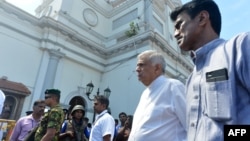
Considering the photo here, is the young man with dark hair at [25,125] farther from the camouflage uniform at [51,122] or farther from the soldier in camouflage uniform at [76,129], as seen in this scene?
the camouflage uniform at [51,122]

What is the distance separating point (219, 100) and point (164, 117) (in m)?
0.86

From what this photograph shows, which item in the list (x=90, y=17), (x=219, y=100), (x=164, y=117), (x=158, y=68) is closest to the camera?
(x=219, y=100)

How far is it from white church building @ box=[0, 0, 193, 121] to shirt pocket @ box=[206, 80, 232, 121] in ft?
27.7

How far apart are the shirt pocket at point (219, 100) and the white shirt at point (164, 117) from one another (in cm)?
77

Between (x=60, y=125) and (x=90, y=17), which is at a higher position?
(x=90, y=17)

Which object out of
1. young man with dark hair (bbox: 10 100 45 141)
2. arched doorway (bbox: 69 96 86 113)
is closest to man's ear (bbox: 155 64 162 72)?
young man with dark hair (bbox: 10 100 45 141)

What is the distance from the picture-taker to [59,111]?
2648mm

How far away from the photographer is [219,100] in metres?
0.80

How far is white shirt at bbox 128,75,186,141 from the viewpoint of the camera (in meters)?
1.56

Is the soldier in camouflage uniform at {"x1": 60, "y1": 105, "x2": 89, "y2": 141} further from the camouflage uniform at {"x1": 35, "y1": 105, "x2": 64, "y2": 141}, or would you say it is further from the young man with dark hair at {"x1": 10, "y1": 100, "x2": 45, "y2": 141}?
the young man with dark hair at {"x1": 10, "y1": 100, "x2": 45, "y2": 141}

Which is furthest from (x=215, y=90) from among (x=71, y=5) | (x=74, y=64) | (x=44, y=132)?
(x=71, y=5)

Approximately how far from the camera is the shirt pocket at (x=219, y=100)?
767 mm

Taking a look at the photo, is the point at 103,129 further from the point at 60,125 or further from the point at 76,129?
the point at 60,125

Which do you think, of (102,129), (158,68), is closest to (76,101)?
(102,129)
